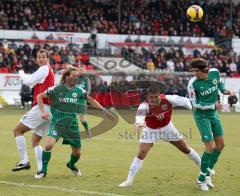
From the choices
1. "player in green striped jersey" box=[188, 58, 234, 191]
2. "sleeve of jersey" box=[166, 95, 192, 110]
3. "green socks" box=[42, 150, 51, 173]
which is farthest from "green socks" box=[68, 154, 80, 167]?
"player in green striped jersey" box=[188, 58, 234, 191]

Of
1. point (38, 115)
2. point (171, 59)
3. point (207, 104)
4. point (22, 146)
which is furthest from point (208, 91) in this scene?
point (171, 59)

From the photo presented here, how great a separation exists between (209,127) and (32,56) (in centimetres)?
2987

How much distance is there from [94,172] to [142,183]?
1662mm

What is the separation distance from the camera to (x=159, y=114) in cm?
1181

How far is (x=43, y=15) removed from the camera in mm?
46562

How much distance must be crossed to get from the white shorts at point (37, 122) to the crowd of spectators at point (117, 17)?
3135 centimetres

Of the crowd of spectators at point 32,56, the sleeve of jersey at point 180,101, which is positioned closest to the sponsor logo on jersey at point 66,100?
the sleeve of jersey at point 180,101

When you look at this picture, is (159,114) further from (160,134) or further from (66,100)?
(66,100)

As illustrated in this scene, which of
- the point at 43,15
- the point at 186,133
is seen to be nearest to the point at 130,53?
the point at 43,15

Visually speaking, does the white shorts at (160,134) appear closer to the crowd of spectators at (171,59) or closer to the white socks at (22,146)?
the white socks at (22,146)

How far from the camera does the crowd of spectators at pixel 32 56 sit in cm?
3925

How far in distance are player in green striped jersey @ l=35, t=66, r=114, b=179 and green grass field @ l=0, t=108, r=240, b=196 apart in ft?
1.71

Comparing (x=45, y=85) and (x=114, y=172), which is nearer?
(x=45, y=85)

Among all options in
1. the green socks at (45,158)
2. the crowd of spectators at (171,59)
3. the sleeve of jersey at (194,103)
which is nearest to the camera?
the sleeve of jersey at (194,103)
